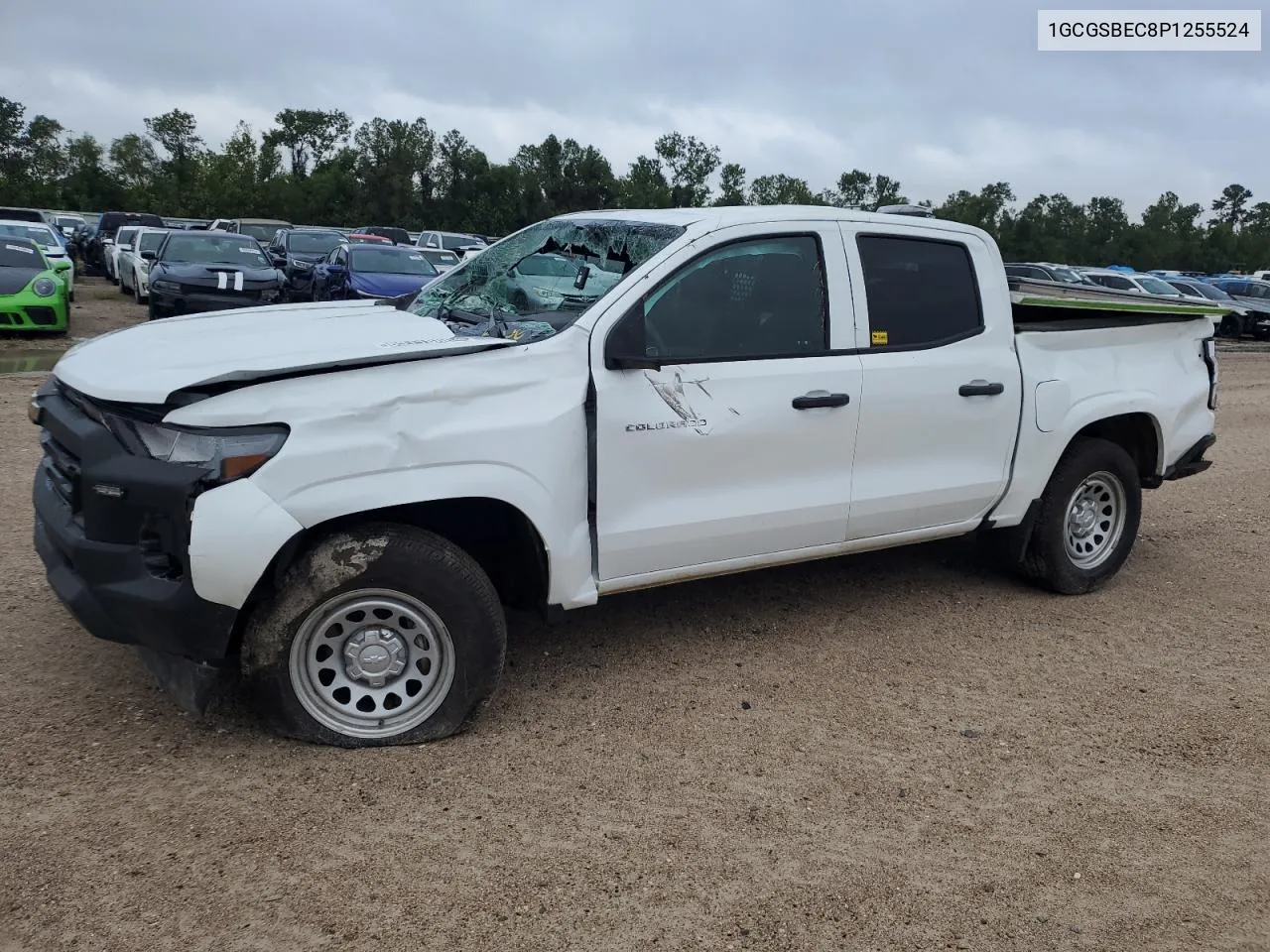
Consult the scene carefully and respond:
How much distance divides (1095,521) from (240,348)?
14.5 ft

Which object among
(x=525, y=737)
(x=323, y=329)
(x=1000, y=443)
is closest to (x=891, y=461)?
(x=1000, y=443)

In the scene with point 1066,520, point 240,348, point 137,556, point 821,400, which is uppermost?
point 240,348

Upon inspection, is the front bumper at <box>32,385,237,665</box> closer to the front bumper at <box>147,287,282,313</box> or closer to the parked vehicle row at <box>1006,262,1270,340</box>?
the front bumper at <box>147,287,282,313</box>

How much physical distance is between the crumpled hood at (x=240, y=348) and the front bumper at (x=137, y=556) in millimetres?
219

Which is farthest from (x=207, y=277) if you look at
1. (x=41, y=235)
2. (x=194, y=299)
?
(x=41, y=235)

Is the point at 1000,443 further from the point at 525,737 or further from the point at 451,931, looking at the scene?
the point at 451,931

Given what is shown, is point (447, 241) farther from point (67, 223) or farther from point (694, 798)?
point (694, 798)

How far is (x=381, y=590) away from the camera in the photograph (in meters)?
3.58

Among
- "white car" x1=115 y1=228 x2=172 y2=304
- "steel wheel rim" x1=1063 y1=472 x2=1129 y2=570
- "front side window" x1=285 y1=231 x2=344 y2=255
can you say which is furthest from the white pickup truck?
"white car" x1=115 y1=228 x2=172 y2=304

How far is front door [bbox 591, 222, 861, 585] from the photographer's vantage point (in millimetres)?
4016

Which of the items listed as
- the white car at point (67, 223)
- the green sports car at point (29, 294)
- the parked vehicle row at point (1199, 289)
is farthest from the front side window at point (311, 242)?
the white car at point (67, 223)

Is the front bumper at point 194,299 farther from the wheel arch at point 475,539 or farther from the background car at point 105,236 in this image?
the background car at point 105,236

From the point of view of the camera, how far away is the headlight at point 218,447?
3301 mm

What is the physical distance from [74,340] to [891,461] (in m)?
13.2
